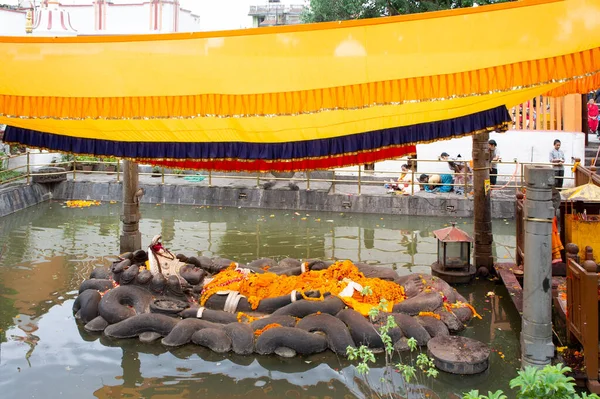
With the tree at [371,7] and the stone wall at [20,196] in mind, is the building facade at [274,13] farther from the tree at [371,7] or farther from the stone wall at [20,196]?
the stone wall at [20,196]

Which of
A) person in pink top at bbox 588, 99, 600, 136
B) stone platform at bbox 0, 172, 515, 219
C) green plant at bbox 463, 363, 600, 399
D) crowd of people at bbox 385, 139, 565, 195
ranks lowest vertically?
green plant at bbox 463, 363, 600, 399

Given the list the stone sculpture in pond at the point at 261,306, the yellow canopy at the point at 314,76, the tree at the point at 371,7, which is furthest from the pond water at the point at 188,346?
the tree at the point at 371,7

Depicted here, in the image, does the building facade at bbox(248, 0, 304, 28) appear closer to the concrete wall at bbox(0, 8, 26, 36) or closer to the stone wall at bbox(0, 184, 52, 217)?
the concrete wall at bbox(0, 8, 26, 36)

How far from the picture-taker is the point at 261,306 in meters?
9.43

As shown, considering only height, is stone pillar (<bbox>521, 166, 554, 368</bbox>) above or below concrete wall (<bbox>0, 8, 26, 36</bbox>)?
below

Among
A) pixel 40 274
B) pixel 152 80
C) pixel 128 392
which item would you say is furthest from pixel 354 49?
pixel 40 274

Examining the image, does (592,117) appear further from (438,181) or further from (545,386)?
(545,386)

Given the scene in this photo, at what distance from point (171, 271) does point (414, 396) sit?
14.5 ft

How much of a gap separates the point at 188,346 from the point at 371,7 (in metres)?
19.4

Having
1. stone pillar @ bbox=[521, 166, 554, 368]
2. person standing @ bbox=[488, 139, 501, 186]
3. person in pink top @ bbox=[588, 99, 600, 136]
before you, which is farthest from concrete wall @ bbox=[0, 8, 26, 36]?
stone pillar @ bbox=[521, 166, 554, 368]

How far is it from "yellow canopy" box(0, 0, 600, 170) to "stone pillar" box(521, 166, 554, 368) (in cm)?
91

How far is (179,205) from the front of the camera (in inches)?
773

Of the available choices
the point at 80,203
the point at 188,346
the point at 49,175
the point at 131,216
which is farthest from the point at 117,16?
the point at 188,346

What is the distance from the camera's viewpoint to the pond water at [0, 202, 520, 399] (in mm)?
7898
